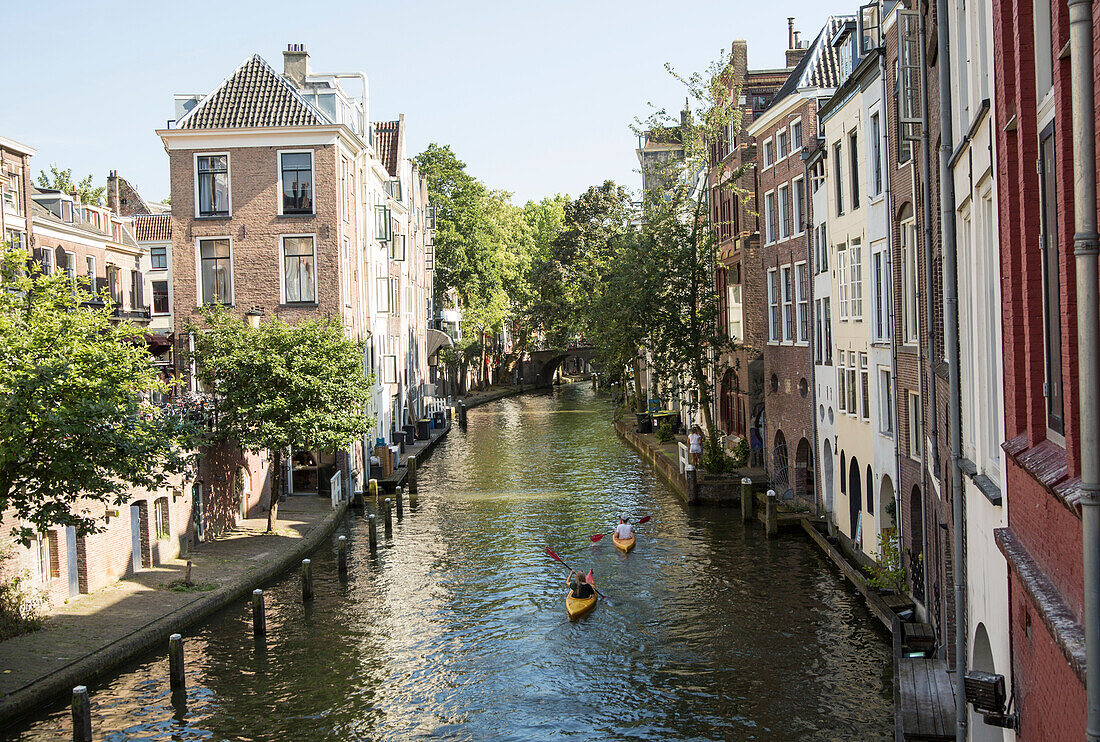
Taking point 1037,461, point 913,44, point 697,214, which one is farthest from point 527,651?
point 697,214

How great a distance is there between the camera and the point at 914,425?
2078 centimetres

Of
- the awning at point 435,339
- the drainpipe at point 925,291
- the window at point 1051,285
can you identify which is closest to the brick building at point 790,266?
the drainpipe at point 925,291

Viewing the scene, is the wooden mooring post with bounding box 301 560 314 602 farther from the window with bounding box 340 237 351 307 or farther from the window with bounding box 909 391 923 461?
the window with bounding box 340 237 351 307

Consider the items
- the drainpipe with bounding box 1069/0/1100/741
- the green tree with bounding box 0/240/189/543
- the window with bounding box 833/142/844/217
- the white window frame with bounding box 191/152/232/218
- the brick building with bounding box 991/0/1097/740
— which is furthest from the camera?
the white window frame with bounding box 191/152/232/218

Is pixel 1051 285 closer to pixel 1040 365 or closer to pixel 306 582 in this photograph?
pixel 1040 365

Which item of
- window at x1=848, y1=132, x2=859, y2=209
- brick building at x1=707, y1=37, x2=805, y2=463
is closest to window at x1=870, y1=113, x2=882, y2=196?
window at x1=848, y1=132, x2=859, y2=209

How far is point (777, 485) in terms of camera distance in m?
35.2

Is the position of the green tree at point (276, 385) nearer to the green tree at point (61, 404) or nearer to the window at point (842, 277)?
the green tree at point (61, 404)

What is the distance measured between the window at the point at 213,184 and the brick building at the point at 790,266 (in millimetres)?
19684

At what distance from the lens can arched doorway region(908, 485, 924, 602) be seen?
64.2 feet

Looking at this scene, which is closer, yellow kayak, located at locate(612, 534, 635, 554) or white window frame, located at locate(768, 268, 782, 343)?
yellow kayak, located at locate(612, 534, 635, 554)

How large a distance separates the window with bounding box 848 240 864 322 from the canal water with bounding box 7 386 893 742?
657cm

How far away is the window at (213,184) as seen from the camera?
3747 centimetres

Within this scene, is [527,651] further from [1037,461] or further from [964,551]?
[1037,461]
